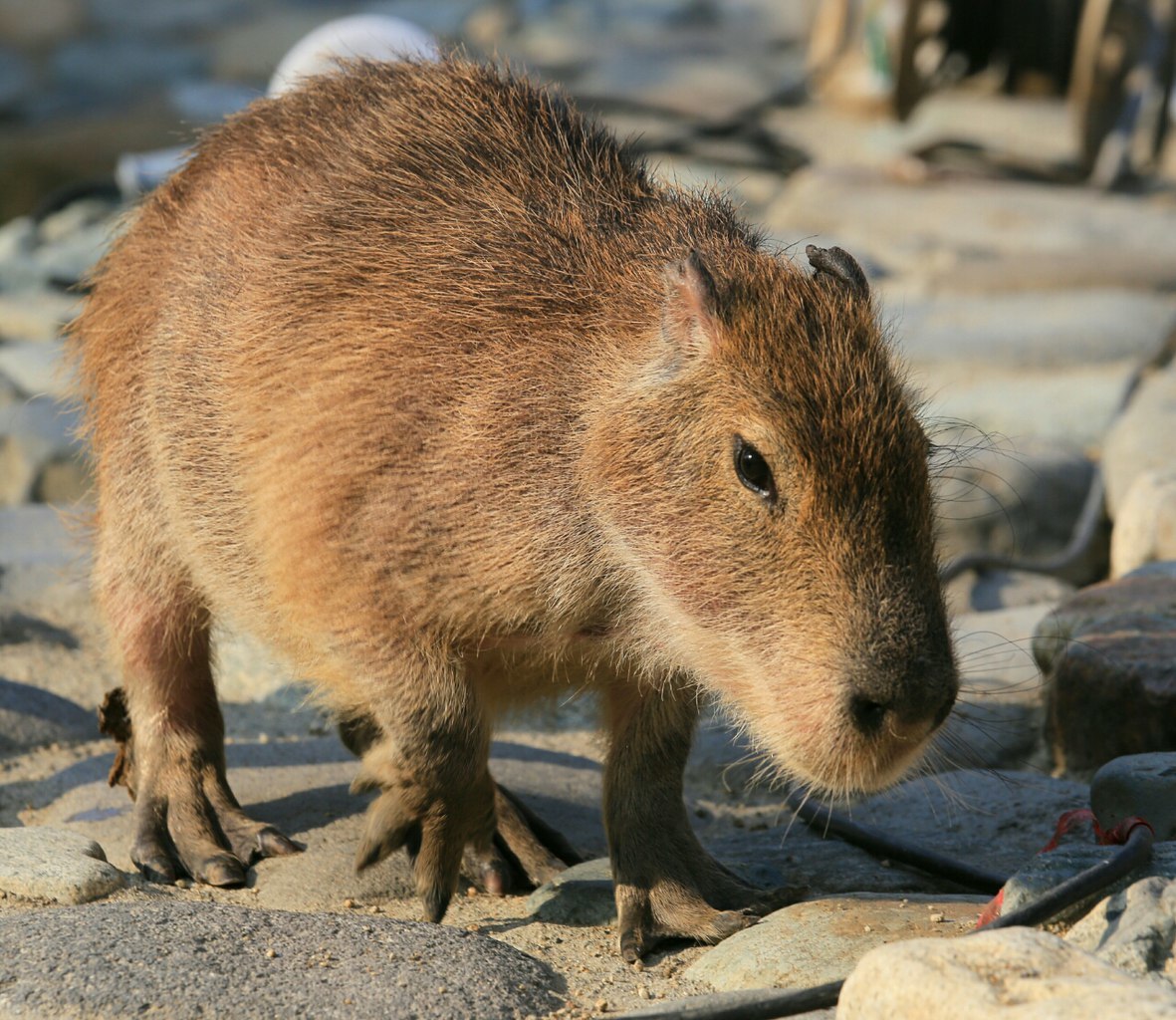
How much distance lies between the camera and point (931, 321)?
875cm

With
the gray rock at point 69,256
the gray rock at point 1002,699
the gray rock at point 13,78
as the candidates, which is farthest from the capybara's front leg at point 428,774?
the gray rock at point 13,78

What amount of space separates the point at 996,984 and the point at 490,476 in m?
1.40

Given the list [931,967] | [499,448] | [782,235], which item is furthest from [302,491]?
[782,235]

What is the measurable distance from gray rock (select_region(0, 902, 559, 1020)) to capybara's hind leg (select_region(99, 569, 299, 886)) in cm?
78

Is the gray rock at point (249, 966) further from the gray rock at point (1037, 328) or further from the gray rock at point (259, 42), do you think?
the gray rock at point (259, 42)

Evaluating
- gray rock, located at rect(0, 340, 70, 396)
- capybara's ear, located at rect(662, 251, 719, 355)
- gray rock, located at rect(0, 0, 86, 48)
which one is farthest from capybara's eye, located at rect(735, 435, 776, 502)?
gray rock, located at rect(0, 0, 86, 48)

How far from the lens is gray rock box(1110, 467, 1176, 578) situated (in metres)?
5.30

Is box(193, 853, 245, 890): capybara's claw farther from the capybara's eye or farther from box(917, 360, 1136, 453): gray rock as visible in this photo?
box(917, 360, 1136, 453): gray rock

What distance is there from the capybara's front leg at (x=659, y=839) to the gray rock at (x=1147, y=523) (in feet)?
7.30

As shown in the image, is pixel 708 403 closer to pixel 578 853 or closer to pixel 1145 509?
pixel 578 853

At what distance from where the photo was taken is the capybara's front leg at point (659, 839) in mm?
3537

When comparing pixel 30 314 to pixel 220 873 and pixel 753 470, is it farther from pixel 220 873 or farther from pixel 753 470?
pixel 753 470

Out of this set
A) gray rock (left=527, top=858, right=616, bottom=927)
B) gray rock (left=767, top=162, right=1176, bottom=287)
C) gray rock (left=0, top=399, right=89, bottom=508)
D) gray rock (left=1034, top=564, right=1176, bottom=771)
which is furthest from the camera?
gray rock (left=767, top=162, right=1176, bottom=287)

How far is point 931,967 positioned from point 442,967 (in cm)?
100
